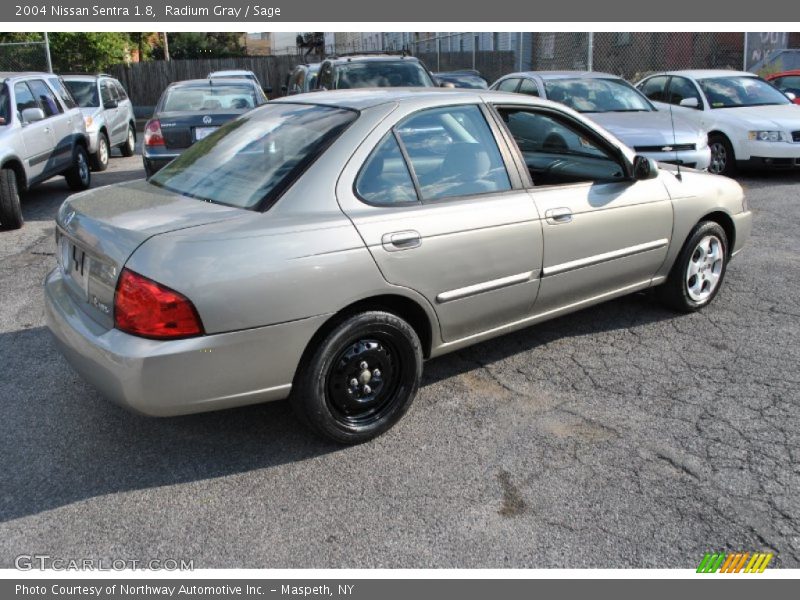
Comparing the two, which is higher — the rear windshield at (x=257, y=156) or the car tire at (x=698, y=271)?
the rear windshield at (x=257, y=156)

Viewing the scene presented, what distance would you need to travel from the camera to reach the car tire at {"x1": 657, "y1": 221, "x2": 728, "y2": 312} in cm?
517

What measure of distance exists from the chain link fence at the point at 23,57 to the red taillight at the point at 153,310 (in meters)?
18.6

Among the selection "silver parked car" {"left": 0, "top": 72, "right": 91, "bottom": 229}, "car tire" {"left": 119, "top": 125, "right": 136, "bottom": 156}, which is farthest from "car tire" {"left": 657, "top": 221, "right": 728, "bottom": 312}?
"car tire" {"left": 119, "top": 125, "right": 136, "bottom": 156}

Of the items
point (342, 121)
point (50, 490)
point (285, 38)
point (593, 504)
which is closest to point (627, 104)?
point (342, 121)

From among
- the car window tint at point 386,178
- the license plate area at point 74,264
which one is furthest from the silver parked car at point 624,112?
the license plate area at point 74,264

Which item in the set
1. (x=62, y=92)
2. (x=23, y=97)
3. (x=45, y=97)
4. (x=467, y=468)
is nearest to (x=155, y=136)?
(x=23, y=97)

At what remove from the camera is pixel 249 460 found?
140 inches

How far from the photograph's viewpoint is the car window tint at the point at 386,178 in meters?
3.62

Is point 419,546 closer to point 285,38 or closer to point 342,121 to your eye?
point 342,121

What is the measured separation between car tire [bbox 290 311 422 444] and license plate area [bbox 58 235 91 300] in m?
1.09

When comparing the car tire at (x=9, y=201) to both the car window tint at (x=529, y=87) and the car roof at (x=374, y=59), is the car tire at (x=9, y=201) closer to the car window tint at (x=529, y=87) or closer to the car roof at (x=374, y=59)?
the car roof at (x=374, y=59)

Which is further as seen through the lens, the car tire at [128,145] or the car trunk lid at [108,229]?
the car tire at [128,145]

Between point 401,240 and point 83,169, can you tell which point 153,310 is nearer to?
point 401,240

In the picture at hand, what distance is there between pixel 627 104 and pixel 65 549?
9172mm
